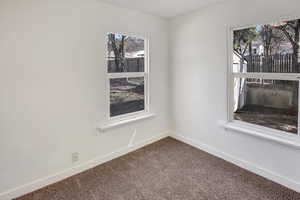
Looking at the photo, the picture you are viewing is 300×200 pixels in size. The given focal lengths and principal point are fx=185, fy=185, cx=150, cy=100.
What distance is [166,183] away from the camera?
7.28 feet

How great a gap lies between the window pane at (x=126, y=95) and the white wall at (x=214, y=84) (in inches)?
27.3

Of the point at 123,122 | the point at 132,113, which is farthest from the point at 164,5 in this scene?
the point at 123,122

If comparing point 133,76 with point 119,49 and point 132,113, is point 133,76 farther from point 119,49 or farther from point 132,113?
A: point 132,113

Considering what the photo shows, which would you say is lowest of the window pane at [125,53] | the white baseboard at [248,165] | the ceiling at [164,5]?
the white baseboard at [248,165]

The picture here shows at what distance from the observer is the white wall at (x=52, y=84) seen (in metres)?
1.89

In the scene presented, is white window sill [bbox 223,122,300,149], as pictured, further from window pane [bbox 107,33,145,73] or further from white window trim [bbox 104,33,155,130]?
window pane [bbox 107,33,145,73]

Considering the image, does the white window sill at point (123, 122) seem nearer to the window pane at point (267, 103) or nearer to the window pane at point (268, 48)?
the window pane at point (267, 103)

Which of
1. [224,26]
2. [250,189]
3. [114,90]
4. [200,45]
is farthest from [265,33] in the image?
[114,90]

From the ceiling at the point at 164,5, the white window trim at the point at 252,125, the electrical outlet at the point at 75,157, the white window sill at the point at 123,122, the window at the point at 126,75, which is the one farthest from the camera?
the window at the point at 126,75

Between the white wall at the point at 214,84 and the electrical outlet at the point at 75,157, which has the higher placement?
the white wall at the point at 214,84

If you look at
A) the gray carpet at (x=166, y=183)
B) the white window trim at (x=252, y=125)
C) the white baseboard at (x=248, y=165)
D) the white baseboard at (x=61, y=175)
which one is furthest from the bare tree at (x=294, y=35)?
the white baseboard at (x=61, y=175)

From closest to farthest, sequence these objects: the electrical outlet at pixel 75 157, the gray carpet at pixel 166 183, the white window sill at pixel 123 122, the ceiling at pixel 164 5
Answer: the gray carpet at pixel 166 183 < the electrical outlet at pixel 75 157 < the ceiling at pixel 164 5 < the white window sill at pixel 123 122

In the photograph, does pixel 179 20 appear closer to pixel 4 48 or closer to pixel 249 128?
pixel 249 128

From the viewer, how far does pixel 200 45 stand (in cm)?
292
